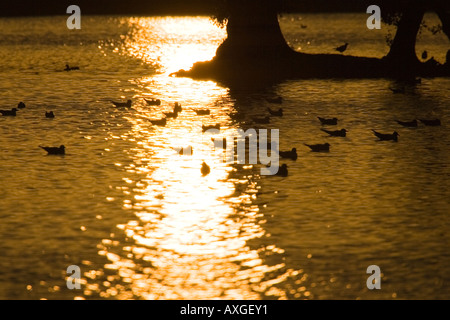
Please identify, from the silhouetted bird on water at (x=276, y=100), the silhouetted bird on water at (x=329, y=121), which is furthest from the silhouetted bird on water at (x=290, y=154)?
the silhouetted bird on water at (x=276, y=100)

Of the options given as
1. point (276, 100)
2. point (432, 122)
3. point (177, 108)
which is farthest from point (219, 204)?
point (276, 100)

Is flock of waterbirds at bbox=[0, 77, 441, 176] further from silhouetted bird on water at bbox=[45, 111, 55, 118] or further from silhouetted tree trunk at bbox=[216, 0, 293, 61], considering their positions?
silhouetted tree trunk at bbox=[216, 0, 293, 61]

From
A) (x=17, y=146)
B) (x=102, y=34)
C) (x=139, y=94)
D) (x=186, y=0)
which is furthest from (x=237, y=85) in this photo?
(x=186, y=0)

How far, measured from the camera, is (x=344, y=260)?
1678 cm

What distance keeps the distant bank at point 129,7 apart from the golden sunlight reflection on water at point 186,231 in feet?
342

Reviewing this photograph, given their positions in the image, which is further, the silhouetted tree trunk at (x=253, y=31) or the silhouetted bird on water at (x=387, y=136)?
the silhouetted tree trunk at (x=253, y=31)

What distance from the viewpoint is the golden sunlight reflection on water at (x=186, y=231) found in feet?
50.9

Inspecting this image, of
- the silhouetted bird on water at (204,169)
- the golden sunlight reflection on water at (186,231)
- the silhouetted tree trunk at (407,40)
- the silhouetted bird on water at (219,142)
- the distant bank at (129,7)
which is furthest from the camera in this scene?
the distant bank at (129,7)

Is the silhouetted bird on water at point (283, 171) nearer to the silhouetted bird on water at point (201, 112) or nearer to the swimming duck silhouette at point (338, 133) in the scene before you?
the swimming duck silhouette at point (338, 133)

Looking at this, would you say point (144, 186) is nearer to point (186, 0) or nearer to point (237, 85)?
point (237, 85)

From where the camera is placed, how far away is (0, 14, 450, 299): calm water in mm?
15859

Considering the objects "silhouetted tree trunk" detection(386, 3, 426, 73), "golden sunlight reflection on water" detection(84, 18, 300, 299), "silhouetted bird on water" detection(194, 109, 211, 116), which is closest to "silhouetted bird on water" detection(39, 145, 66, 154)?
"golden sunlight reflection on water" detection(84, 18, 300, 299)

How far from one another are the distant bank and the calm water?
308 ft
